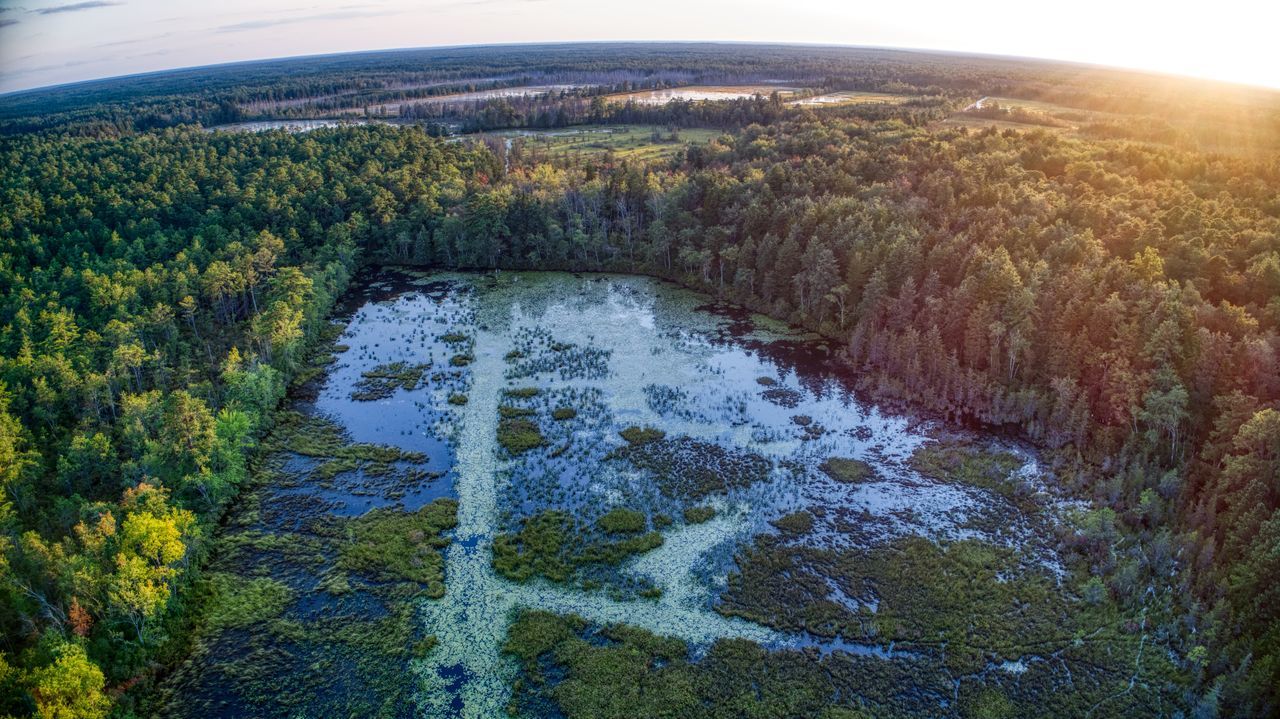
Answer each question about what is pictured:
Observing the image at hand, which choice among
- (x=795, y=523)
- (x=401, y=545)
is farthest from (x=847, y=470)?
(x=401, y=545)

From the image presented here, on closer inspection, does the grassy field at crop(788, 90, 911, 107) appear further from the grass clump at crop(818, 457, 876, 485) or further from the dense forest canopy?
the grass clump at crop(818, 457, 876, 485)

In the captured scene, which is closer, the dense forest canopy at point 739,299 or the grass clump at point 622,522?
the dense forest canopy at point 739,299

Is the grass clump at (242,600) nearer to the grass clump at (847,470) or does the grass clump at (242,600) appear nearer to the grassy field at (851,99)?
the grass clump at (847,470)

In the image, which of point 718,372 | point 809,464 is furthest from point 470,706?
point 718,372

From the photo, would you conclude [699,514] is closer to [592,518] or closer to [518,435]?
[592,518]

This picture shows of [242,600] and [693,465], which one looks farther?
[693,465]

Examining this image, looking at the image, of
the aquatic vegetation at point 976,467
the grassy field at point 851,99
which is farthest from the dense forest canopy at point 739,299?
the grassy field at point 851,99
